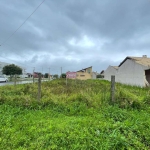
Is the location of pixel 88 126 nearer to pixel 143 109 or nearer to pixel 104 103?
pixel 104 103

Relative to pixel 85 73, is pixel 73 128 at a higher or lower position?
lower

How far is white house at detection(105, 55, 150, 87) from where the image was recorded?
1470 centimetres

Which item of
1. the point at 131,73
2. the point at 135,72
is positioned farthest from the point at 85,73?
the point at 135,72

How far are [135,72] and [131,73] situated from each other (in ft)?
3.16

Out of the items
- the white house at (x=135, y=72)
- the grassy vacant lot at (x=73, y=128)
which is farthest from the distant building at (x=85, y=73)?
the grassy vacant lot at (x=73, y=128)

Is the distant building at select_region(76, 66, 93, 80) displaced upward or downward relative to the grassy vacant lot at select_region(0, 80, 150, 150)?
upward

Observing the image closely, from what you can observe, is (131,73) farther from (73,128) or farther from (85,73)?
(85,73)

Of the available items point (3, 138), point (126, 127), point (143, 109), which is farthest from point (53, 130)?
point (143, 109)

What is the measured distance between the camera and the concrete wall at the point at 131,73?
1498 centimetres

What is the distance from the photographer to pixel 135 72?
637 inches

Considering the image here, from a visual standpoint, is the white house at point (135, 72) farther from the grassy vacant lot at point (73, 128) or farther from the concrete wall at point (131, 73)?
the grassy vacant lot at point (73, 128)

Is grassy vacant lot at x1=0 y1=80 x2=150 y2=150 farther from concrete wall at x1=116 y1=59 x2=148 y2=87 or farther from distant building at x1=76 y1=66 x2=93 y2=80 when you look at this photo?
distant building at x1=76 y1=66 x2=93 y2=80

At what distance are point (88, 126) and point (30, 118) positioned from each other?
1.62 meters

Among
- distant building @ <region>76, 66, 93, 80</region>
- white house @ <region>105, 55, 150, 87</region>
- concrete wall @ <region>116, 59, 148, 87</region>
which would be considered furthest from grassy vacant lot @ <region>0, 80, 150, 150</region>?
distant building @ <region>76, 66, 93, 80</region>
